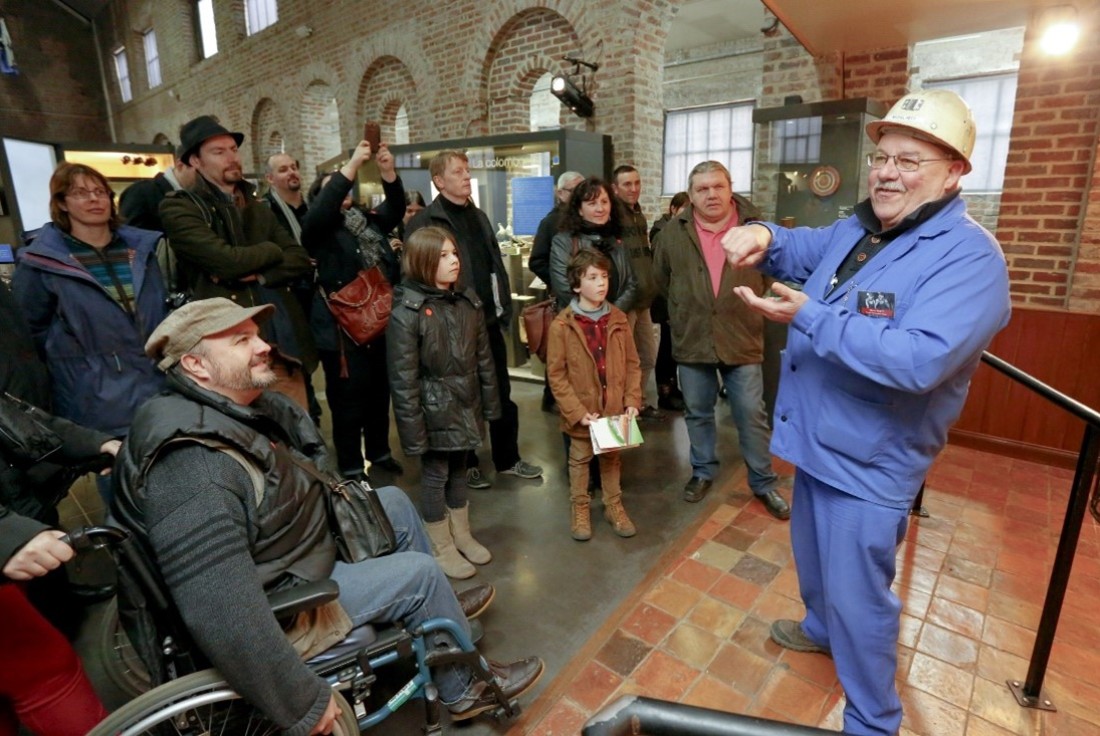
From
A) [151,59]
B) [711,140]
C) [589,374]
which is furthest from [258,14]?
[589,374]

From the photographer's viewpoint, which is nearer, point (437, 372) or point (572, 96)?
point (437, 372)

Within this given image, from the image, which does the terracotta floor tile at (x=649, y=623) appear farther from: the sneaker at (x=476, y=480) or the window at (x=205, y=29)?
the window at (x=205, y=29)

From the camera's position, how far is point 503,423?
3.57 metres

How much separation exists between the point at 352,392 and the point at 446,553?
122 cm

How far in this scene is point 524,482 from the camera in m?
3.63

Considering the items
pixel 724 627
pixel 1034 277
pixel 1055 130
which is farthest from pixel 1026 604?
pixel 1055 130

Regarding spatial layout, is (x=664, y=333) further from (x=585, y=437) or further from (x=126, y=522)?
(x=126, y=522)

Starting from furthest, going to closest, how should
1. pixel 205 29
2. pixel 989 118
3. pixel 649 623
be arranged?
pixel 205 29
pixel 989 118
pixel 649 623

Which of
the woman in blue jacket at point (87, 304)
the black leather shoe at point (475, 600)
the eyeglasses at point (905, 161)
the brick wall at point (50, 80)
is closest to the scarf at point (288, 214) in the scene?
the woman in blue jacket at point (87, 304)

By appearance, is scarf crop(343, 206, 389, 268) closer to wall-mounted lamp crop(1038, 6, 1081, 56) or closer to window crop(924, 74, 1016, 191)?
wall-mounted lamp crop(1038, 6, 1081, 56)

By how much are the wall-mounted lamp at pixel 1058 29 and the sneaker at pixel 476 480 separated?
13.6 feet

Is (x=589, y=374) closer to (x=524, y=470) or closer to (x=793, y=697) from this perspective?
(x=524, y=470)

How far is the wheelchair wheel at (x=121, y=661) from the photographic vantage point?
1.76 metres

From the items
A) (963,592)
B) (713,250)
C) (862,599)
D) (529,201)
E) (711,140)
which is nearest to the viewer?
(862,599)
